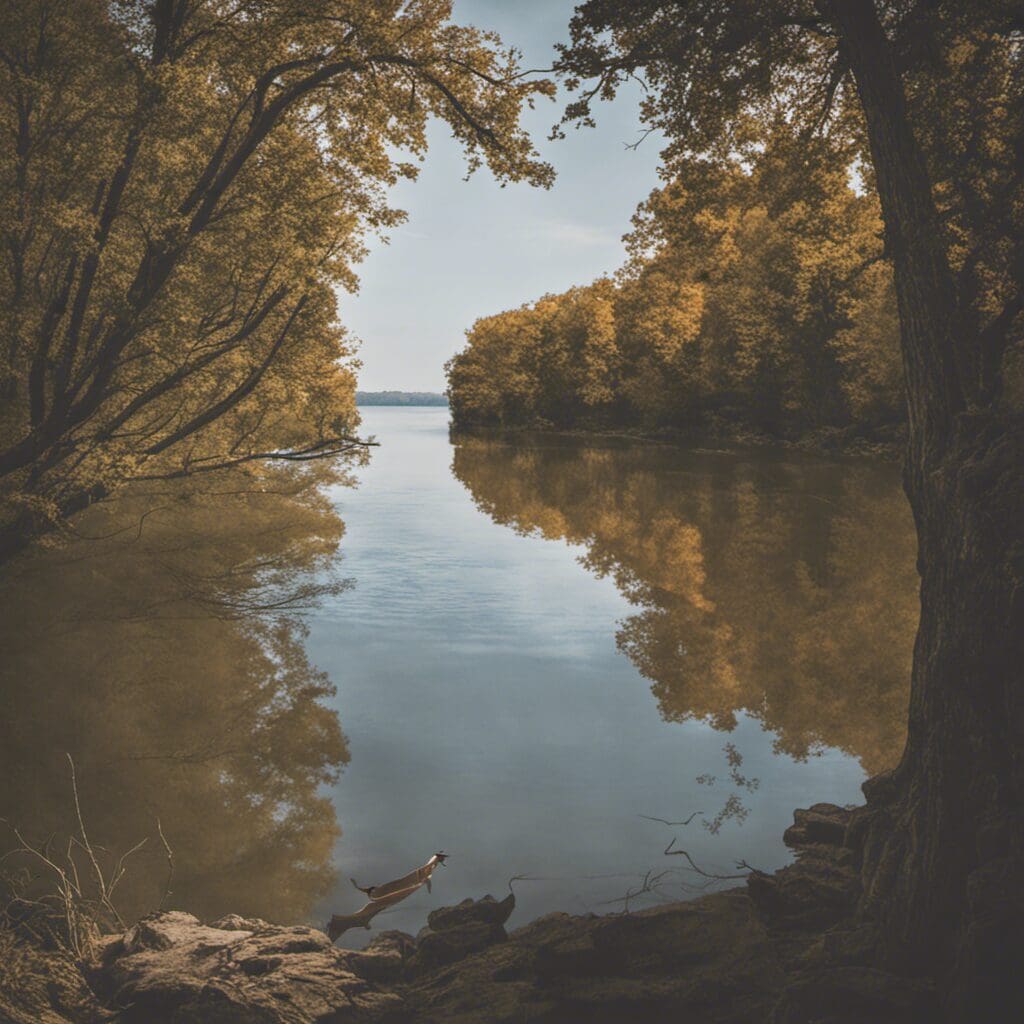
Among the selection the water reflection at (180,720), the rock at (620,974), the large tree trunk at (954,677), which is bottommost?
the water reflection at (180,720)

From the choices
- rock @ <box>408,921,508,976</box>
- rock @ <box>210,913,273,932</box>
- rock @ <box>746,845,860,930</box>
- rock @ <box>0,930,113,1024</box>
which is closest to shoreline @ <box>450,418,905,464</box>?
rock @ <box>746,845,860,930</box>

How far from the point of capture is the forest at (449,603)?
20.0ft

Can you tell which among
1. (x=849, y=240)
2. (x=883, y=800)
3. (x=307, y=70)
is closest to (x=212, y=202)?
(x=307, y=70)

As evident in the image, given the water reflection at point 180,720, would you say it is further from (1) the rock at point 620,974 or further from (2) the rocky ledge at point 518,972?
(1) the rock at point 620,974

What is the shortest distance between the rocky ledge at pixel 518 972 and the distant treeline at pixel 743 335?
15.0 meters

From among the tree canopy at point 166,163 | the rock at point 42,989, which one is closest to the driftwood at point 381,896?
the rock at point 42,989

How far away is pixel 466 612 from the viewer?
1947cm

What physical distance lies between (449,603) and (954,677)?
14808 mm

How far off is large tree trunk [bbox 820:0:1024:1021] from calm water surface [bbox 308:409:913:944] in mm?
2617

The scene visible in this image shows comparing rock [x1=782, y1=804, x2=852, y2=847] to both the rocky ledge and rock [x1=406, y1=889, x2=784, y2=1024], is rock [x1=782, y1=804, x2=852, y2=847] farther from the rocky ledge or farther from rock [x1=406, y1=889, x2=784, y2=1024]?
rock [x1=406, y1=889, x2=784, y2=1024]

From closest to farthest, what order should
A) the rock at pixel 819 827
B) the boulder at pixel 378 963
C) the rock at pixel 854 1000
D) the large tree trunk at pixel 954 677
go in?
the rock at pixel 854 1000 → the large tree trunk at pixel 954 677 → the boulder at pixel 378 963 → the rock at pixel 819 827

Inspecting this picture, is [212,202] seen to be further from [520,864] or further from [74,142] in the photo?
[520,864]

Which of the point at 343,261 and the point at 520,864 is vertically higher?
the point at 343,261

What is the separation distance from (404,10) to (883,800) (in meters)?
13.3
